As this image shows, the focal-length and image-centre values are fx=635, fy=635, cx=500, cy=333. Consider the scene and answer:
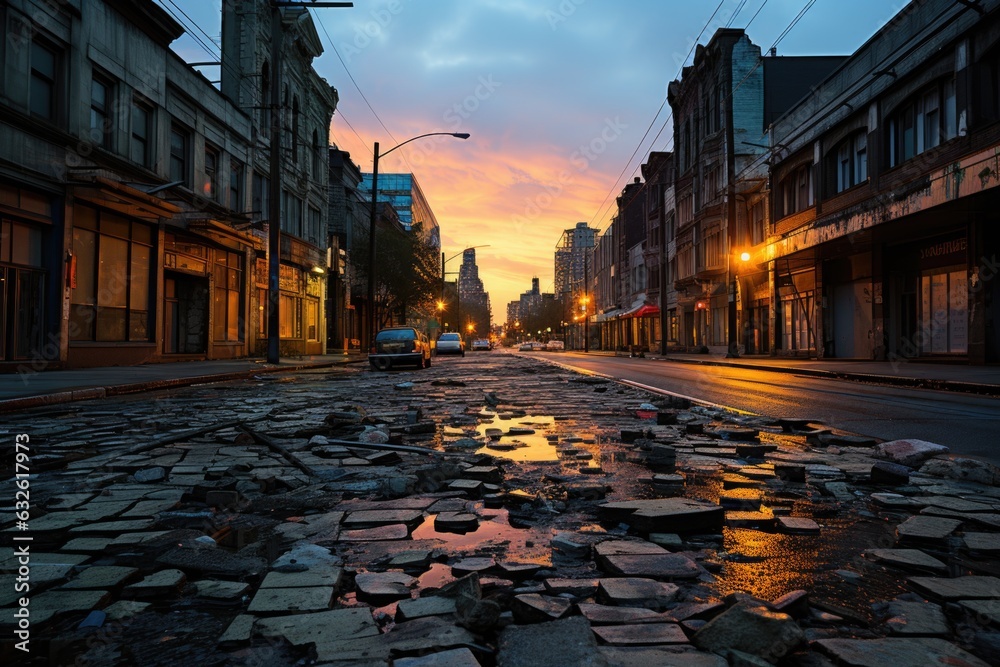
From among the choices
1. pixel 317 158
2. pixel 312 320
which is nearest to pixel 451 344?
pixel 312 320

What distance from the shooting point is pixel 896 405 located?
959 centimetres

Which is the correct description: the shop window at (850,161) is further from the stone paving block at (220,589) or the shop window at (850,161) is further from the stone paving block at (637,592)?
the stone paving block at (220,589)

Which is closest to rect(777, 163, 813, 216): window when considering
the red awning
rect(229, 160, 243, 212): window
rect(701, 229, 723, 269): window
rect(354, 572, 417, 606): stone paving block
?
rect(701, 229, 723, 269): window

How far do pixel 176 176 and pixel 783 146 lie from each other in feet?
83.0

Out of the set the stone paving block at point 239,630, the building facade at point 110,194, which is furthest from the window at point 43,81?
the stone paving block at point 239,630

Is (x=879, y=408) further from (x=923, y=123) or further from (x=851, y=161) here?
(x=851, y=161)

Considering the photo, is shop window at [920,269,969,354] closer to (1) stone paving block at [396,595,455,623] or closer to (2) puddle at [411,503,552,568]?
(2) puddle at [411,503,552,568]

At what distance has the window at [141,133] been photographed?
19625 millimetres

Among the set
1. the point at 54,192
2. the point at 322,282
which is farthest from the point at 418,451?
the point at 322,282

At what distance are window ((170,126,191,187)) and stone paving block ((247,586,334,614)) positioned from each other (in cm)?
2303

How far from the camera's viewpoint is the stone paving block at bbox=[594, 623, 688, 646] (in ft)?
6.43

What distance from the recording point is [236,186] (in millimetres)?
27734

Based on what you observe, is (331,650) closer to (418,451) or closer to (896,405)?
(418,451)

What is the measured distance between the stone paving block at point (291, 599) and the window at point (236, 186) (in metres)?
27.5
